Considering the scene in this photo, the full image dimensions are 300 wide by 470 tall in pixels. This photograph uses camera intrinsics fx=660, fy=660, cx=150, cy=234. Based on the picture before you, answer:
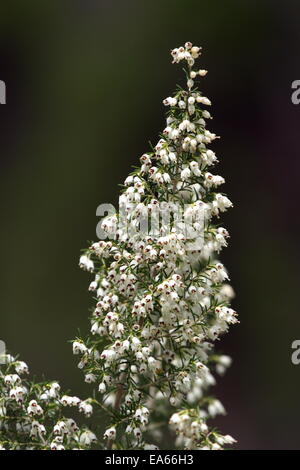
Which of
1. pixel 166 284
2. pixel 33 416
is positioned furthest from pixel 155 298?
pixel 33 416

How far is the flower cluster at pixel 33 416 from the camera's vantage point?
12.5 ft

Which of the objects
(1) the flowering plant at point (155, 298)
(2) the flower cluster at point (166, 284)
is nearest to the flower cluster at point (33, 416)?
(1) the flowering plant at point (155, 298)

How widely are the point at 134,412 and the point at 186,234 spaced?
1.10 m

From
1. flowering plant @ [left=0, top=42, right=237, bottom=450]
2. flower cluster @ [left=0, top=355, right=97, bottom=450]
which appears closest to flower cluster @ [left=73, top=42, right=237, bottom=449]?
flowering plant @ [left=0, top=42, right=237, bottom=450]

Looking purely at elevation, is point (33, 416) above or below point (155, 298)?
below

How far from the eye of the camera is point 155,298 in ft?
12.1

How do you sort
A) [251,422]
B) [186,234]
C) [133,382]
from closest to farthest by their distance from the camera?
1. [186,234]
2. [133,382]
3. [251,422]

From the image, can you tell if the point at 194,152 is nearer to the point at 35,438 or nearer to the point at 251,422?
the point at 35,438

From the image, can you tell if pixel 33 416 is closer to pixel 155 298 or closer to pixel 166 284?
pixel 155 298

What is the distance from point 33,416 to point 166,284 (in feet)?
3.76

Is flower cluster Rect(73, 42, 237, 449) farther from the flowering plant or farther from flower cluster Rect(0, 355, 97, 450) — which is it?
flower cluster Rect(0, 355, 97, 450)

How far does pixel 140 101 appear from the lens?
1020cm
